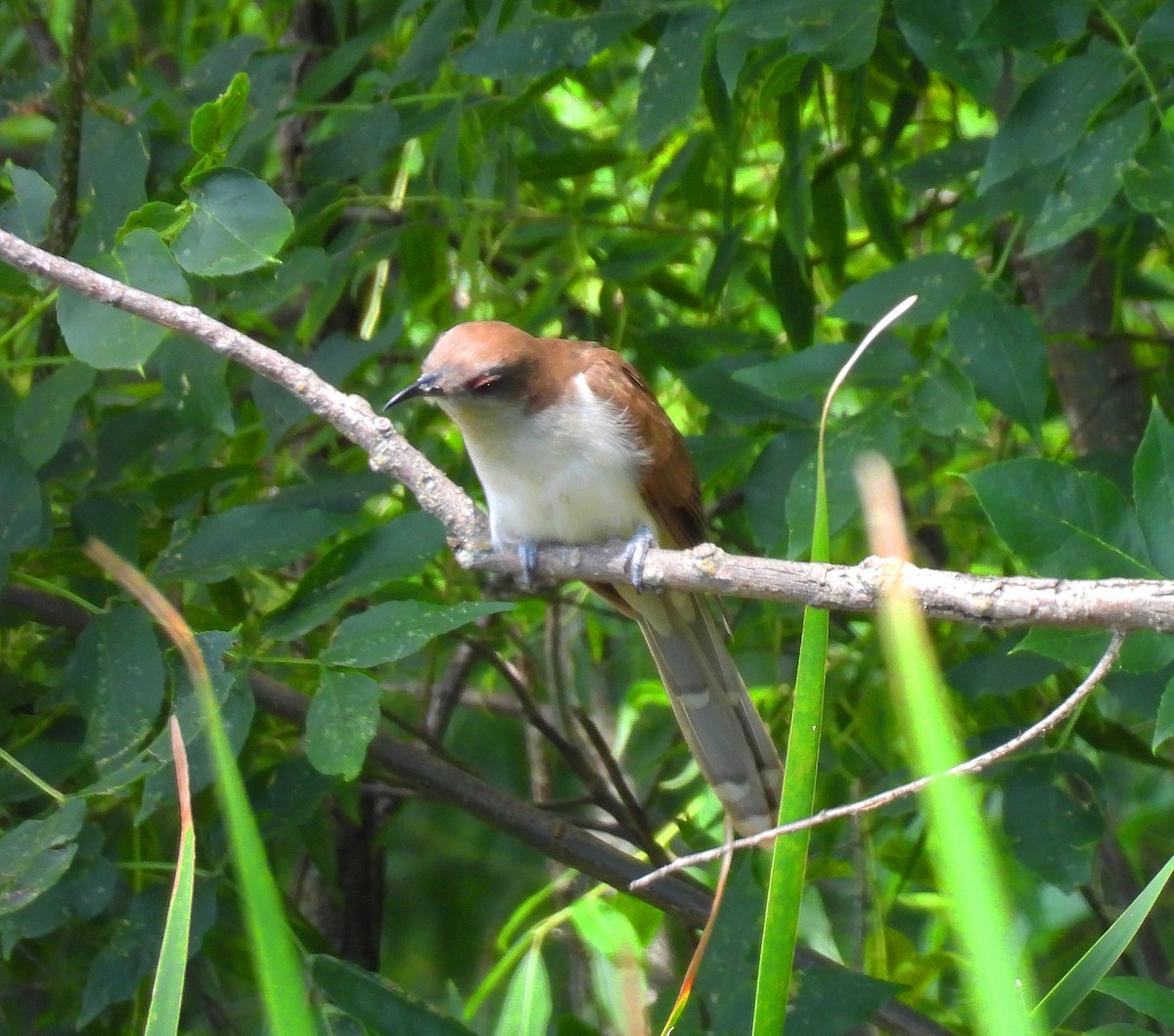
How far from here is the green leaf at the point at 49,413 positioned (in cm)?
262

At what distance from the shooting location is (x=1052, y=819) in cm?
280

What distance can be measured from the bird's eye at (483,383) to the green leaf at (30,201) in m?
1.03

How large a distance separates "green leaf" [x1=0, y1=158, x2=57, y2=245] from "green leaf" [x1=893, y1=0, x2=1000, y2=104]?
154 cm

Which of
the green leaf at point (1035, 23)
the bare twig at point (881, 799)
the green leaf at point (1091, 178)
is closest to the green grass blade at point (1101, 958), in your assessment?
the bare twig at point (881, 799)

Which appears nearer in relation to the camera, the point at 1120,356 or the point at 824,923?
the point at 824,923

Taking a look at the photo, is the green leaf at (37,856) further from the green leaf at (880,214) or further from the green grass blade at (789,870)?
the green leaf at (880,214)

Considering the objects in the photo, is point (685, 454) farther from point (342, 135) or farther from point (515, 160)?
point (342, 135)

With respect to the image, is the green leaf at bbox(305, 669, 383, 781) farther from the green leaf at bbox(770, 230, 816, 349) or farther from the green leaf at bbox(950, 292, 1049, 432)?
the green leaf at bbox(770, 230, 816, 349)

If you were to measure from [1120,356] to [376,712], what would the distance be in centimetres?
246

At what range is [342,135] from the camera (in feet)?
10.5

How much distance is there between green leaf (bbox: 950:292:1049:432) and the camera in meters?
2.71

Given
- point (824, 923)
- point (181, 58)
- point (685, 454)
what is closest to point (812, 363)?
point (685, 454)

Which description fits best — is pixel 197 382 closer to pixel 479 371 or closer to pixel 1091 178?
pixel 479 371

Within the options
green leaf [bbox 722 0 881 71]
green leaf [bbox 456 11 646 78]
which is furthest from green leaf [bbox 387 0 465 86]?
green leaf [bbox 722 0 881 71]
